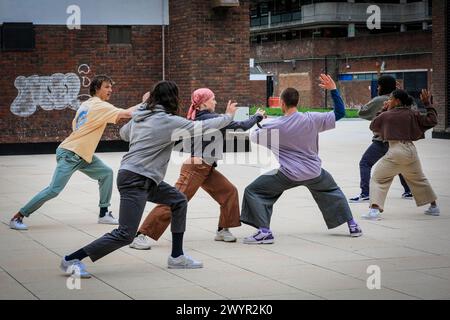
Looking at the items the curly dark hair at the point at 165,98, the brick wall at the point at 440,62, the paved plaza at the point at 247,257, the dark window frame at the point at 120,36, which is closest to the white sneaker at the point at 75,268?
the paved plaza at the point at 247,257

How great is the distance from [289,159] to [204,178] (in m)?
0.91

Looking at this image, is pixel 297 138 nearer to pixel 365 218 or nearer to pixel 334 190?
pixel 334 190

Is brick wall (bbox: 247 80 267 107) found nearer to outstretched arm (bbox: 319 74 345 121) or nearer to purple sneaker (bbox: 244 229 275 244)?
outstretched arm (bbox: 319 74 345 121)

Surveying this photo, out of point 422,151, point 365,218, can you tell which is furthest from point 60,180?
point 422,151

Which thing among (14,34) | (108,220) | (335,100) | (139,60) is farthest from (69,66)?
(335,100)

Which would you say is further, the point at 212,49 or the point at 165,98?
the point at 212,49

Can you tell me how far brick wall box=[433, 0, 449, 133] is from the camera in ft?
94.8

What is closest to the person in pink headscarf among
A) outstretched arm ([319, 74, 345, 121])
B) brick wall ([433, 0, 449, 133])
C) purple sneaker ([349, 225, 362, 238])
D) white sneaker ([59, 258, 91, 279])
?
outstretched arm ([319, 74, 345, 121])

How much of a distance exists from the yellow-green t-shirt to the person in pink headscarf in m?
1.38

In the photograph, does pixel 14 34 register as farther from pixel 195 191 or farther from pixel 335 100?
pixel 335 100

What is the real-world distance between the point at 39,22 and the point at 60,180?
12.2m

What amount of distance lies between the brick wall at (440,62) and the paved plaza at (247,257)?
52.0 ft

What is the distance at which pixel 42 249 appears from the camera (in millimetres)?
9258

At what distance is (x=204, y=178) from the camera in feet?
31.2
